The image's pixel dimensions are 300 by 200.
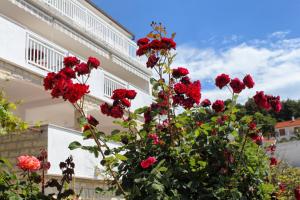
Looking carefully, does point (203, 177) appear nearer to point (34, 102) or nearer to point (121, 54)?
point (34, 102)

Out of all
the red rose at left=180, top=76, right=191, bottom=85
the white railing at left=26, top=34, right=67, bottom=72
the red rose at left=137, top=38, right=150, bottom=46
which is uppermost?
the white railing at left=26, top=34, right=67, bottom=72

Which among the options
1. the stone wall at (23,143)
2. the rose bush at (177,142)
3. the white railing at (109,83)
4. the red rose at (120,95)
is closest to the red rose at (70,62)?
the rose bush at (177,142)

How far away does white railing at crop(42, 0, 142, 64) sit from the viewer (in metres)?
16.4

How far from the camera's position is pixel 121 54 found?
66.0 ft

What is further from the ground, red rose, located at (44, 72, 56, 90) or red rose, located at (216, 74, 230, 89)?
red rose, located at (216, 74, 230, 89)

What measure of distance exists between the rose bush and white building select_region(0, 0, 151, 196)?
572 cm

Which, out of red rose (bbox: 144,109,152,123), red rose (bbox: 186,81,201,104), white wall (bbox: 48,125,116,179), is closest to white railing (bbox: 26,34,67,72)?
white wall (bbox: 48,125,116,179)

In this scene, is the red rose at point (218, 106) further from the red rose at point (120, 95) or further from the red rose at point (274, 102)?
the red rose at point (120, 95)

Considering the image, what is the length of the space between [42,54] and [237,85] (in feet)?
28.6

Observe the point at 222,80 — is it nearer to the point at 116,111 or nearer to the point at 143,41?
the point at 143,41

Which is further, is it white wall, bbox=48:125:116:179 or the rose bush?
white wall, bbox=48:125:116:179

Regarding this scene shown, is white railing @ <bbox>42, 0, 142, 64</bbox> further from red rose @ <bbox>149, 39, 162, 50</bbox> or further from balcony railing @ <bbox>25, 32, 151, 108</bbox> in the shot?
red rose @ <bbox>149, 39, 162, 50</bbox>

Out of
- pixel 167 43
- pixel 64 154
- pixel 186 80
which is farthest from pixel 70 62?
pixel 64 154

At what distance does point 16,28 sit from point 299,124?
7248cm
